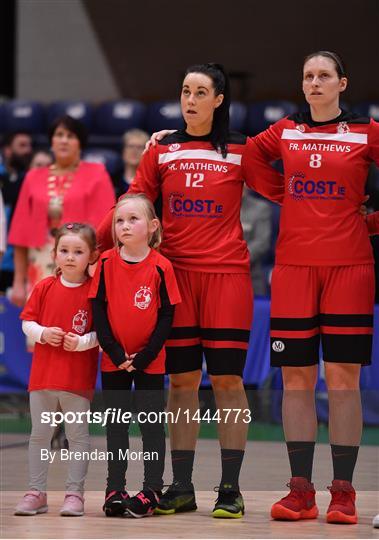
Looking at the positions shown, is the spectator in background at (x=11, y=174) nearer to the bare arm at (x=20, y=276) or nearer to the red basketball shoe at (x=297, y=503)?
the bare arm at (x=20, y=276)

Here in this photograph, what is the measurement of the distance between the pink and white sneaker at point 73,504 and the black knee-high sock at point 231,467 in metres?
0.55

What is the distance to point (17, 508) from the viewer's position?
4.45 m

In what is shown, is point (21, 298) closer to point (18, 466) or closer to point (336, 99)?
point (18, 466)

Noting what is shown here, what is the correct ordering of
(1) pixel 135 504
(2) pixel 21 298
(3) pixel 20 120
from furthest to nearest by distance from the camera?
(3) pixel 20 120, (2) pixel 21 298, (1) pixel 135 504

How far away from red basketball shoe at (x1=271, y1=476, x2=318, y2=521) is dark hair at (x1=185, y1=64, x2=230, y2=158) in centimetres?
Answer: 134

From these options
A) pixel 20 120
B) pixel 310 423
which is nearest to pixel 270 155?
pixel 310 423

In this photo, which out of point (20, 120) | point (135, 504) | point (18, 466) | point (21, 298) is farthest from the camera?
point (20, 120)

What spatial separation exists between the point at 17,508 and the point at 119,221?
1.18 meters

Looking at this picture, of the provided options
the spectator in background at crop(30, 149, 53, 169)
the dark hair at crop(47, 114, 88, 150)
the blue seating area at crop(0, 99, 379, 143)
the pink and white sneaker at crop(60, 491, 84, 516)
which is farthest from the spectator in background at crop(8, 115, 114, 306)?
the blue seating area at crop(0, 99, 379, 143)

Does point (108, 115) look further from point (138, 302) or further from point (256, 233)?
point (138, 302)

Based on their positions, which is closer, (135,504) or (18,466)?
(135,504)

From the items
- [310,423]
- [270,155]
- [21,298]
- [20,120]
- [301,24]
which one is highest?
[301,24]

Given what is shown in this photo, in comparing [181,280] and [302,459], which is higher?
[181,280]

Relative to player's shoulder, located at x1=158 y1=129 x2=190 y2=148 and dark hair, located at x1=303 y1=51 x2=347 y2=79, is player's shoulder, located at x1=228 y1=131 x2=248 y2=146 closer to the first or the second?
player's shoulder, located at x1=158 y1=129 x2=190 y2=148
